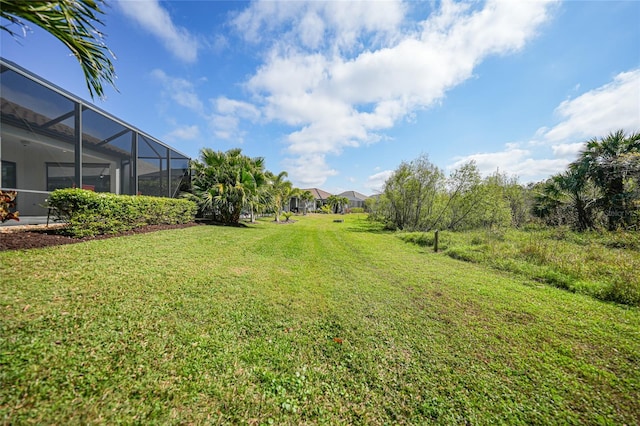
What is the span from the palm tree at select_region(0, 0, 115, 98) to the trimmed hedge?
4145 mm

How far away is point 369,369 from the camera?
7.11 ft

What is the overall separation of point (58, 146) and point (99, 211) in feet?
19.1

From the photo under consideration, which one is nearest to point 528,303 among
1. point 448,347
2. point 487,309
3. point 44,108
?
point 487,309

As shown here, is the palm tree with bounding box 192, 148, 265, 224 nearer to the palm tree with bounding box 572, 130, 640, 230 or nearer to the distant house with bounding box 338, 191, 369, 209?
the palm tree with bounding box 572, 130, 640, 230

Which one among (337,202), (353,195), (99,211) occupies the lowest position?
(99,211)

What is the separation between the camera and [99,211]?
576 cm

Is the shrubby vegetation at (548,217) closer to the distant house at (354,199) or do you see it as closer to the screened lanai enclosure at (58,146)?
the screened lanai enclosure at (58,146)

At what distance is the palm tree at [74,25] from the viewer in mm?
1790

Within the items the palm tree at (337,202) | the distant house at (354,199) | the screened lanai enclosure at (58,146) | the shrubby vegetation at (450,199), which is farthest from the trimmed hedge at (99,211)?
the distant house at (354,199)

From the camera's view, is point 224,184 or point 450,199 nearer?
point 224,184

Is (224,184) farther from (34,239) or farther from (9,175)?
(34,239)

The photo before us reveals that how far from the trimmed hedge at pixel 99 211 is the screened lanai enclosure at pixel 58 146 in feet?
8.11

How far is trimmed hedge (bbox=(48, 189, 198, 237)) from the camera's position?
5195 millimetres

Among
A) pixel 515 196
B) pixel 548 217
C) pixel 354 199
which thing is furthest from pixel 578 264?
pixel 354 199
